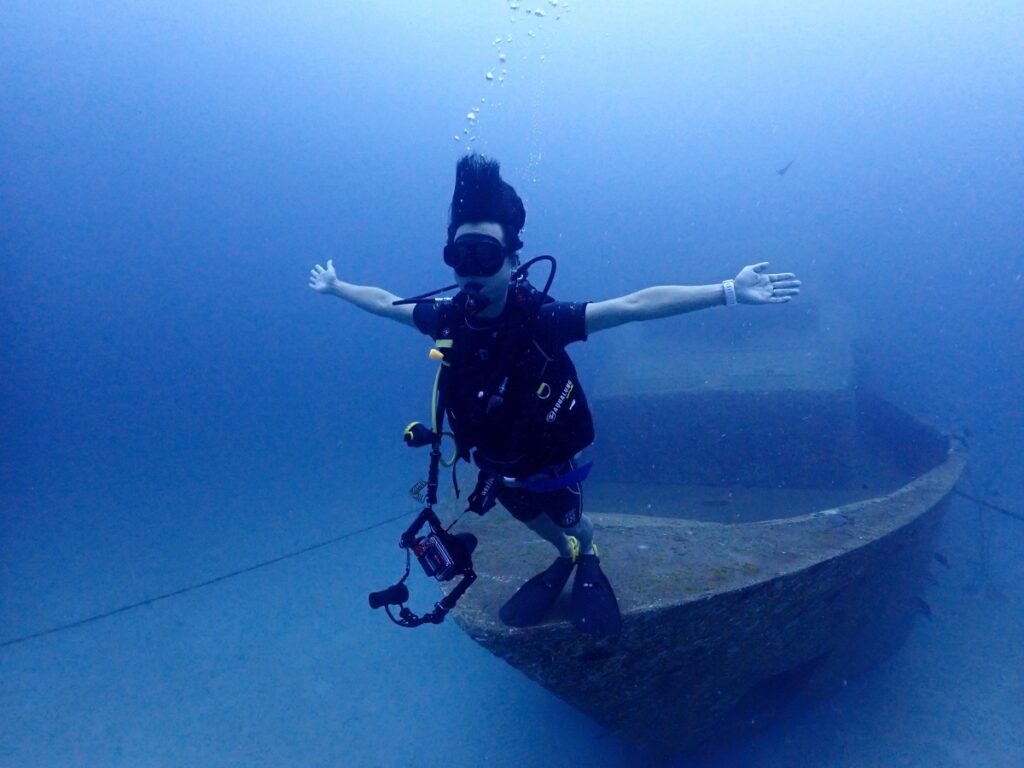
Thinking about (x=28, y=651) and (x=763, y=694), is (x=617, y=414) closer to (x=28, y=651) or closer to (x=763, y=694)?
(x=763, y=694)

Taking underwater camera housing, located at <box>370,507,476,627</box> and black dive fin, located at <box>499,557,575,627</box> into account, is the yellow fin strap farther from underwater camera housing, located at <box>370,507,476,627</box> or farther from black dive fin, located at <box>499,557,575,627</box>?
underwater camera housing, located at <box>370,507,476,627</box>

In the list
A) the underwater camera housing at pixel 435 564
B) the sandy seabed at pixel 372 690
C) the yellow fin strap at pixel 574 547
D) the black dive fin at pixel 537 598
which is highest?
the underwater camera housing at pixel 435 564

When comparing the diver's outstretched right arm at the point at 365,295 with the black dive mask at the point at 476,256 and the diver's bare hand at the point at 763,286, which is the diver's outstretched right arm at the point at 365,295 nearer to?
the black dive mask at the point at 476,256

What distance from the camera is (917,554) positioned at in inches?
183

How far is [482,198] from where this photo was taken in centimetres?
225

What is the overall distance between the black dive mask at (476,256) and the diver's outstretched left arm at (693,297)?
1.45 feet

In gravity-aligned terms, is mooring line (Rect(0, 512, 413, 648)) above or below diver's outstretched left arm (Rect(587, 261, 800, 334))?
below

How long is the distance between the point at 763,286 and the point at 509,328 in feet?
3.39

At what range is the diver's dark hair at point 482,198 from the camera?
225 centimetres

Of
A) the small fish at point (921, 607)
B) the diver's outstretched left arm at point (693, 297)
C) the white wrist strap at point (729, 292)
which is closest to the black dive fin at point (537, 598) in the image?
the diver's outstretched left arm at point (693, 297)

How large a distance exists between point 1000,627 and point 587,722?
209 inches

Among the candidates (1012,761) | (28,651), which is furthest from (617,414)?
(28,651)

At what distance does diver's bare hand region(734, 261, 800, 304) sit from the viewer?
2.10m

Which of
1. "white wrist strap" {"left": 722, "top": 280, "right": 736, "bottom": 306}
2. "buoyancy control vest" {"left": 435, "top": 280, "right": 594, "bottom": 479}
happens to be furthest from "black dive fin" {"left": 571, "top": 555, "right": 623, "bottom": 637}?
"white wrist strap" {"left": 722, "top": 280, "right": 736, "bottom": 306}
